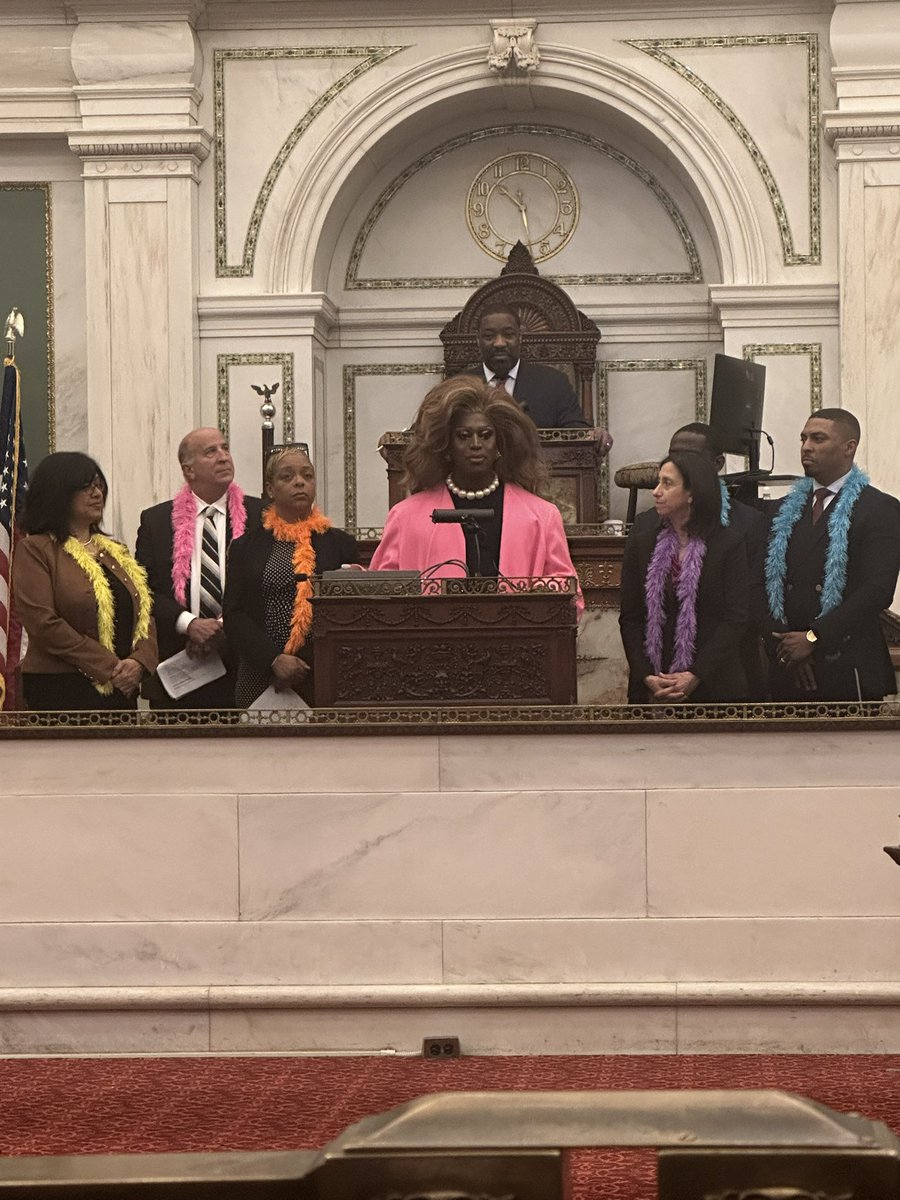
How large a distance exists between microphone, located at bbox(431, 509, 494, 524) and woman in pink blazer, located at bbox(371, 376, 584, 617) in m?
0.07

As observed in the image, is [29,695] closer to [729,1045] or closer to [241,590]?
[241,590]

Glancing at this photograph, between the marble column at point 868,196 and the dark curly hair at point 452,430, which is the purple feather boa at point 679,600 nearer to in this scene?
the dark curly hair at point 452,430

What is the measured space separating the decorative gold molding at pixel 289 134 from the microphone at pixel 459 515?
5.93 metres

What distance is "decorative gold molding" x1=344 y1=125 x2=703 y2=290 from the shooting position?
11.5 meters

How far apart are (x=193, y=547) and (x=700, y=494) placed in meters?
1.63

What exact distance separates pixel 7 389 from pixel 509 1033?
4.44m

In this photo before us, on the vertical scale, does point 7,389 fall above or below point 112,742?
above

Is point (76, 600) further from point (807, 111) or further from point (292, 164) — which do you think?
point (807, 111)

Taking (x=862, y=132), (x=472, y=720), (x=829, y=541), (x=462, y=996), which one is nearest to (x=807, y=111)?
(x=862, y=132)

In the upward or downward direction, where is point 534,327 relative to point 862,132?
downward

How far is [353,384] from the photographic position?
1162 cm

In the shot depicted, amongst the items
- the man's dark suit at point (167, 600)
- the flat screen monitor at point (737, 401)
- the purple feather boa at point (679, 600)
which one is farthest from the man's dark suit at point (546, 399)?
the purple feather boa at point (679, 600)

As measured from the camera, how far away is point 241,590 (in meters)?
5.51

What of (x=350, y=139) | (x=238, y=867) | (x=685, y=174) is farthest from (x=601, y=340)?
(x=238, y=867)
